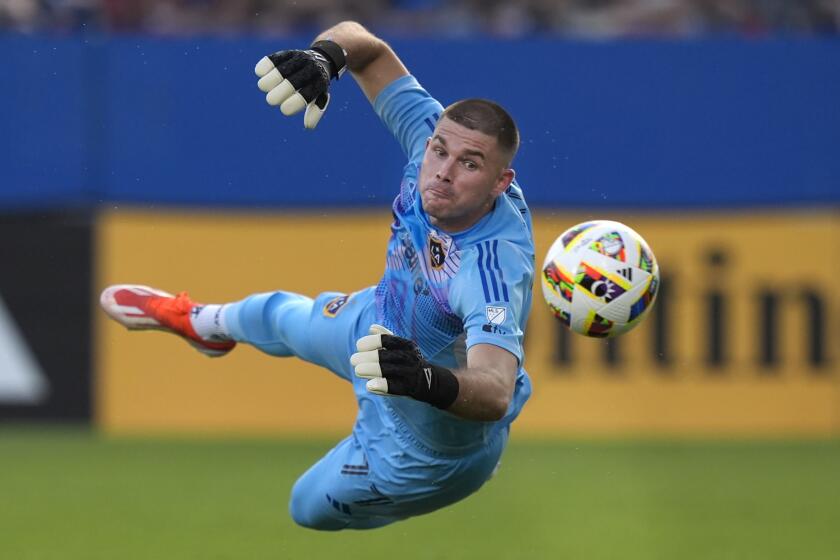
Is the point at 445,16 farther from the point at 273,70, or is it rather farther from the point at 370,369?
the point at 370,369

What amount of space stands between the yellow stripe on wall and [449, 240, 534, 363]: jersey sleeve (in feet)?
21.9

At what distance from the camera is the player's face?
6.31m

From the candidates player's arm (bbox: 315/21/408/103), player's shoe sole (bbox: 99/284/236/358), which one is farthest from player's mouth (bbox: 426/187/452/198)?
player's shoe sole (bbox: 99/284/236/358)

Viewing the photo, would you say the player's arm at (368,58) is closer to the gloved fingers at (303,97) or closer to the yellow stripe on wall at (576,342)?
the gloved fingers at (303,97)

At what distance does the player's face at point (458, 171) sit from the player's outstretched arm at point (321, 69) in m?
0.53

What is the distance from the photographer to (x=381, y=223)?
13.3 metres

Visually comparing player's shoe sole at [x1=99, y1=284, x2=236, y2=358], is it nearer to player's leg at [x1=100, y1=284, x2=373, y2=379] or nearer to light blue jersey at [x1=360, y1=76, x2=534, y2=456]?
player's leg at [x1=100, y1=284, x2=373, y2=379]

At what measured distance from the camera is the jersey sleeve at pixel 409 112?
23.1 ft

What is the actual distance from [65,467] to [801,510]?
5.47 meters

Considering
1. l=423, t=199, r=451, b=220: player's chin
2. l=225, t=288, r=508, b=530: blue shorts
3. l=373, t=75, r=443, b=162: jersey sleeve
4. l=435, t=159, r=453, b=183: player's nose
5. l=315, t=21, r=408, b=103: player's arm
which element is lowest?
l=225, t=288, r=508, b=530: blue shorts

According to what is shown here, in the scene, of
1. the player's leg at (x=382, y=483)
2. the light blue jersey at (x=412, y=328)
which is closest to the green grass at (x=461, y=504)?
the player's leg at (x=382, y=483)

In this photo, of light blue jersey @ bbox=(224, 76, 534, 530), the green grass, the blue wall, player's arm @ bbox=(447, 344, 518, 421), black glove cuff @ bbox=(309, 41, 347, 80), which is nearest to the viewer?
player's arm @ bbox=(447, 344, 518, 421)

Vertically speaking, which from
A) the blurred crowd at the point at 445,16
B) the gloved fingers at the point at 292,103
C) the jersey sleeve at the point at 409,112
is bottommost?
the gloved fingers at the point at 292,103

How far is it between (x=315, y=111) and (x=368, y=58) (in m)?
0.92
